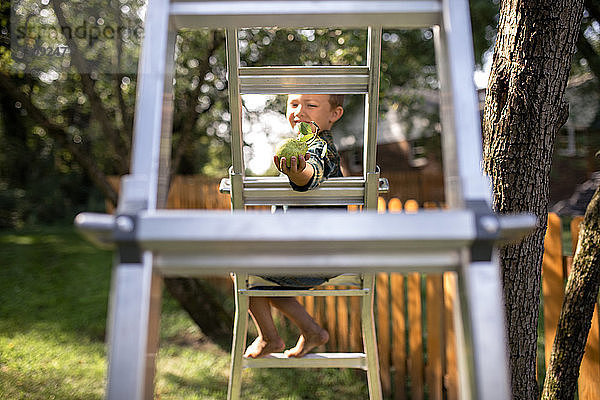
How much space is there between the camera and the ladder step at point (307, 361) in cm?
178

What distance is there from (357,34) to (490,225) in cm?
394

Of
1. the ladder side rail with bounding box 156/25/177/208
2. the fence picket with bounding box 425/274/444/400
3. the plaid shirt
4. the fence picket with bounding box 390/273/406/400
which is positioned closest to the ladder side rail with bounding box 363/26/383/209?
the plaid shirt

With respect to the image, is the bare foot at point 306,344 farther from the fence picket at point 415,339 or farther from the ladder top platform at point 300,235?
the fence picket at point 415,339

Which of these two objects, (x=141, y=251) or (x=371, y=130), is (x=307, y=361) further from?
(x=141, y=251)

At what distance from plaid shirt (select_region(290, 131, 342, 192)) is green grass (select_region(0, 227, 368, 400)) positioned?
6.45 ft

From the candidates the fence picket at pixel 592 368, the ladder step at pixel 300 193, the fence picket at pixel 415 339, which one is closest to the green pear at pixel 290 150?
the ladder step at pixel 300 193

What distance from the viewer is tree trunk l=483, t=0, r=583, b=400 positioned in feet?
5.59

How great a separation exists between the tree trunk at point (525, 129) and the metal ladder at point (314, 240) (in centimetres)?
95

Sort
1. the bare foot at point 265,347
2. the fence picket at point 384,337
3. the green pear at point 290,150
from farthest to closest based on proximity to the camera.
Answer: the fence picket at point 384,337 → the bare foot at point 265,347 → the green pear at point 290,150

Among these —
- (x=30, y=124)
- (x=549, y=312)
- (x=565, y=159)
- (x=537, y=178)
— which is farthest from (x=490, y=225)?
(x=565, y=159)

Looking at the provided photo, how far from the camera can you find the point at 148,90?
2.91ft

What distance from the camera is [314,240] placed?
0.76 m

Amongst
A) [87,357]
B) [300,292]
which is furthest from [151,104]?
[87,357]

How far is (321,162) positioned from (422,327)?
233 cm
